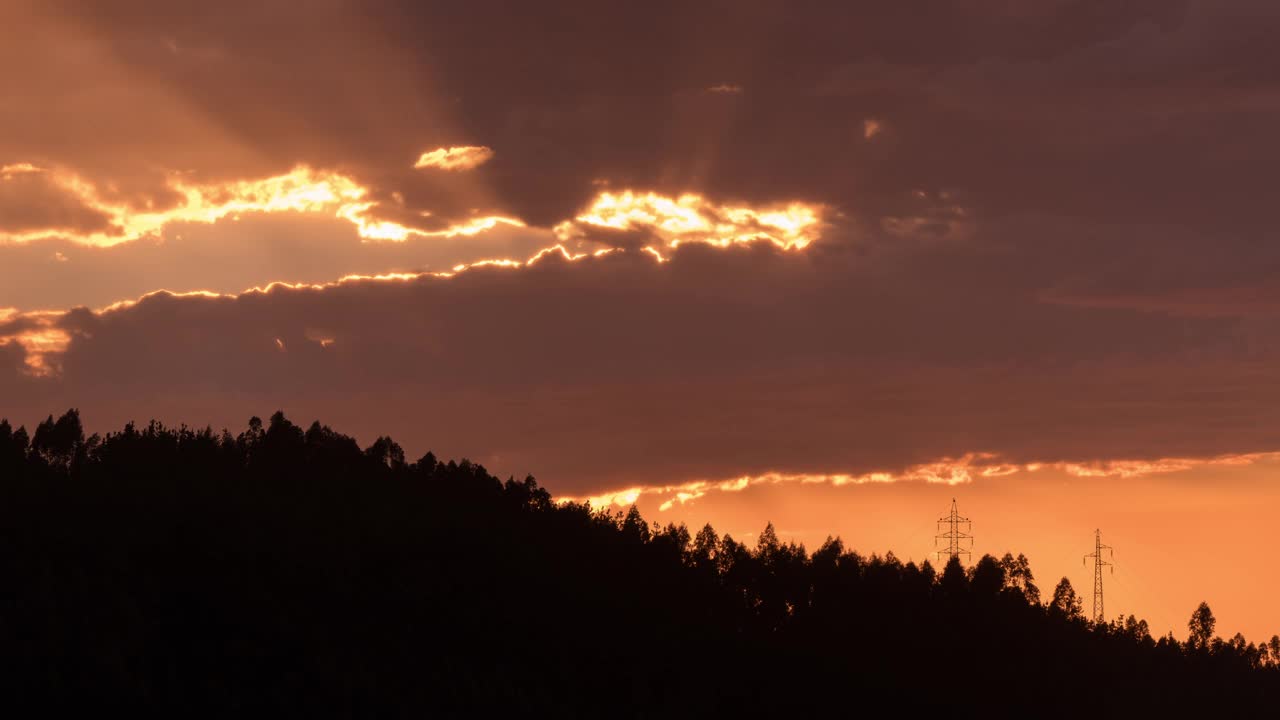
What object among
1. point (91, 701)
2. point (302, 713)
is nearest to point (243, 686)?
point (302, 713)

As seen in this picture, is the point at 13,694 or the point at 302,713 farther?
the point at 302,713

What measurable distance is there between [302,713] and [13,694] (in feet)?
114

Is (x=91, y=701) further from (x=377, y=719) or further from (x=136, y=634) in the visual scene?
(x=377, y=719)

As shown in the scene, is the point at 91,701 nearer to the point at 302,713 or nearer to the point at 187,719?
the point at 187,719

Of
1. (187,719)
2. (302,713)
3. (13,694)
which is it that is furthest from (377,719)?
(13,694)

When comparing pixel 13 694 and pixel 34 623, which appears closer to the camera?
pixel 13 694

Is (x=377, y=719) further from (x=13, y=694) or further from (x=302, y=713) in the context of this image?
(x=13, y=694)

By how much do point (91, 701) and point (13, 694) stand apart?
29.2 ft

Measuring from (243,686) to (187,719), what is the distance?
40.0ft

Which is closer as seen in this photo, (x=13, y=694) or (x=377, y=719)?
(x=13, y=694)

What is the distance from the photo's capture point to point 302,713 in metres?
194

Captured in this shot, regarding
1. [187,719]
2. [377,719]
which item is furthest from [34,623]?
[377,719]

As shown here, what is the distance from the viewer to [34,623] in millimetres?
190750

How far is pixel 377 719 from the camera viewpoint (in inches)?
7746
